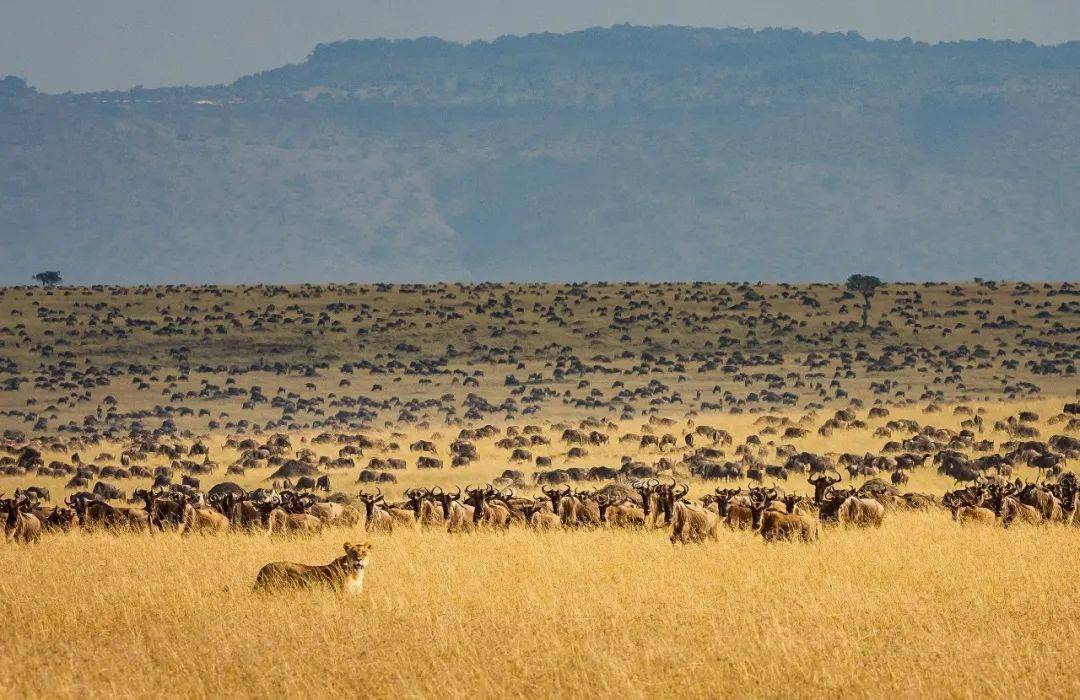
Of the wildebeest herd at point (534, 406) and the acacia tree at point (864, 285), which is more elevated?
the acacia tree at point (864, 285)

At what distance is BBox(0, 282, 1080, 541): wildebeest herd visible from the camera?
2502cm

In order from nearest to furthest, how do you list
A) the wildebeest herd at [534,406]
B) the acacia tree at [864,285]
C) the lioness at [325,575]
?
the lioness at [325,575] < the wildebeest herd at [534,406] < the acacia tree at [864,285]

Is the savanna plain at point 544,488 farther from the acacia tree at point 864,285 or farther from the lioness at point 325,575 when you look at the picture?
the acacia tree at point 864,285

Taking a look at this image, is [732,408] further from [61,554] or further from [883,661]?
[883,661]

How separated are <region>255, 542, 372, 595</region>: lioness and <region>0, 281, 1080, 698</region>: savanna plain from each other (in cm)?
25

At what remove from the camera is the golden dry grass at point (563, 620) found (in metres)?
13.0

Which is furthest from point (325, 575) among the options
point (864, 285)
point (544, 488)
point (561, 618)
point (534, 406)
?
point (864, 285)

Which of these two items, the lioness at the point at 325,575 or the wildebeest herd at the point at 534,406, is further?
the wildebeest herd at the point at 534,406

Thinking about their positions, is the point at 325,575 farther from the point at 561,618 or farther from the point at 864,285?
the point at 864,285

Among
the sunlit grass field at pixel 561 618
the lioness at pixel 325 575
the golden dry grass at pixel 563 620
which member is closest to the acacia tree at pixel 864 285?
the sunlit grass field at pixel 561 618

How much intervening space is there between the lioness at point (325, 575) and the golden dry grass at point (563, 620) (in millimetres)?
270

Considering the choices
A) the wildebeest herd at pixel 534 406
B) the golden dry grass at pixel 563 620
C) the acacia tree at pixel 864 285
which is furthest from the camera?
the acacia tree at pixel 864 285

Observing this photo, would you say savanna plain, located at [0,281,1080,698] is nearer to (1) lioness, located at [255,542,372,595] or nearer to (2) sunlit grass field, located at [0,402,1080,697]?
(2) sunlit grass field, located at [0,402,1080,697]

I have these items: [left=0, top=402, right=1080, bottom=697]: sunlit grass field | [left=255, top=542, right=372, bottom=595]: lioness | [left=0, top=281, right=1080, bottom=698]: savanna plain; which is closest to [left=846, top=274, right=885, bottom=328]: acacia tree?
[left=0, top=281, right=1080, bottom=698]: savanna plain
